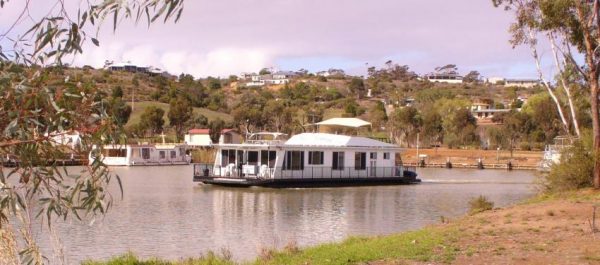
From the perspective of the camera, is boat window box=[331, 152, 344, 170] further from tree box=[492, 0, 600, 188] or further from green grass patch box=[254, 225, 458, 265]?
green grass patch box=[254, 225, 458, 265]

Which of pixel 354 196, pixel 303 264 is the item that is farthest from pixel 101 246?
pixel 354 196

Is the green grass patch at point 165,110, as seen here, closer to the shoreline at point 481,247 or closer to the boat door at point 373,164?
the boat door at point 373,164

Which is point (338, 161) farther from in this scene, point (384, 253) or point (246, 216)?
point (384, 253)

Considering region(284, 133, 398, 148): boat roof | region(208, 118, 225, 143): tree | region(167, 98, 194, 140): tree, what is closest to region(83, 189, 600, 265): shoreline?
region(284, 133, 398, 148): boat roof

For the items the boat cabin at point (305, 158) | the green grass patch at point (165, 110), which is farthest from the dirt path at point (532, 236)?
the green grass patch at point (165, 110)

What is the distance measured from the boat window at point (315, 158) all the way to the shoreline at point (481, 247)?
21269 millimetres

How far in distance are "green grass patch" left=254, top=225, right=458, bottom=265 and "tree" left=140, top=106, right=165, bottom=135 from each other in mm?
66608

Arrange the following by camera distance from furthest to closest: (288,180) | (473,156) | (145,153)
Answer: (473,156) → (145,153) → (288,180)

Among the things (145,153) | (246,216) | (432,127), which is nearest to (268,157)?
(246,216)

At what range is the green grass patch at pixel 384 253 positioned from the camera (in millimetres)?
10219

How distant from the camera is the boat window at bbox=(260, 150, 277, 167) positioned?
3534 centimetres

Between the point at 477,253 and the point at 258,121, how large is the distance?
72.4 meters

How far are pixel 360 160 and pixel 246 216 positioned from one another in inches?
635

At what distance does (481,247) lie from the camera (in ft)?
36.4
